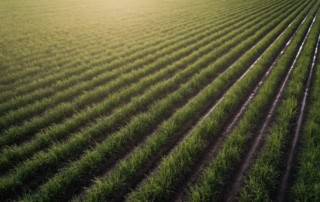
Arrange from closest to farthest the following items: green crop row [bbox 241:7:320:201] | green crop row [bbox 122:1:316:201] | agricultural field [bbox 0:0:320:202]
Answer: green crop row [bbox 241:7:320:201], green crop row [bbox 122:1:316:201], agricultural field [bbox 0:0:320:202]

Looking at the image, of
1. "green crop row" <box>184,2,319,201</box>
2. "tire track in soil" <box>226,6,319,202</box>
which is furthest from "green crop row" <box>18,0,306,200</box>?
"tire track in soil" <box>226,6,319,202</box>

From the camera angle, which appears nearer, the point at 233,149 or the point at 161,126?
the point at 233,149

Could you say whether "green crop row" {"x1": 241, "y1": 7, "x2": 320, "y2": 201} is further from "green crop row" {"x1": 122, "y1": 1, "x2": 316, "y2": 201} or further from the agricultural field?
"green crop row" {"x1": 122, "y1": 1, "x2": 316, "y2": 201}

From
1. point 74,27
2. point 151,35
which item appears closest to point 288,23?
point 151,35

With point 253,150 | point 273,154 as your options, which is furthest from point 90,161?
point 273,154

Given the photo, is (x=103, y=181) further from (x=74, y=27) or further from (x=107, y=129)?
(x=74, y=27)

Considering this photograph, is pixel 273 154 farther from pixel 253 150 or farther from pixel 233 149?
pixel 233 149

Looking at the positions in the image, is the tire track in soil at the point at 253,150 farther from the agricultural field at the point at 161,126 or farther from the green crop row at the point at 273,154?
the green crop row at the point at 273,154

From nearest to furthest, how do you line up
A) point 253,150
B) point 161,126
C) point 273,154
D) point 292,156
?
point 273,154, point 292,156, point 253,150, point 161,126

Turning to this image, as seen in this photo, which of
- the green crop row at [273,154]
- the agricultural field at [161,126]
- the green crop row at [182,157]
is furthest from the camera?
the agricultural field at [161,126]

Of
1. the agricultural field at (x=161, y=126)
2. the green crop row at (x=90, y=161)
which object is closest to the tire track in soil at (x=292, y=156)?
the agricultural field at (x=161, y=126)
